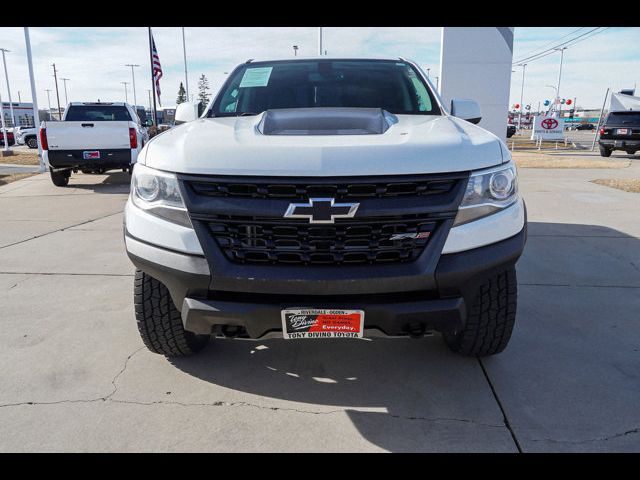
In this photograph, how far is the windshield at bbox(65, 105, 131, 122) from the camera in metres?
12.7

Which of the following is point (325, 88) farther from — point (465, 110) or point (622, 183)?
point (622, 183)

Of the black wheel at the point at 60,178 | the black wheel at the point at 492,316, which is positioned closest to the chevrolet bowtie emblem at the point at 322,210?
the black wheel at the point at 492,316

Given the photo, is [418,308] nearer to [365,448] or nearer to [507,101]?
[365,448]

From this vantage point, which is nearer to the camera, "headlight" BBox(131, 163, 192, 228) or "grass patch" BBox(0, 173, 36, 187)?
"headlight" BBox(131, 163, 192, 228)

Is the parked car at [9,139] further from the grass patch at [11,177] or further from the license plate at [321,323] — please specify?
the license plate at [321,323]

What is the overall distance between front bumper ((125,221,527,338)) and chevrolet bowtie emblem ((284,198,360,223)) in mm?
244

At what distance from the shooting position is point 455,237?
220 cm

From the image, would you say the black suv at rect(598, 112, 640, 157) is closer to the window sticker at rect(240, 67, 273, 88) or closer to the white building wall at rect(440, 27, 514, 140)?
the white building wall at rect(440, 27, 514, 140)

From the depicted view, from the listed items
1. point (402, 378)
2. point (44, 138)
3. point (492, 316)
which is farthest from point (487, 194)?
point (44, 138)

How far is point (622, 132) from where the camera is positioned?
62.4ft

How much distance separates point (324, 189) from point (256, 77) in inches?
78.1

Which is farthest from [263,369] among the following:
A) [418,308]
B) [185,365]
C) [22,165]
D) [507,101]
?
[22,165]

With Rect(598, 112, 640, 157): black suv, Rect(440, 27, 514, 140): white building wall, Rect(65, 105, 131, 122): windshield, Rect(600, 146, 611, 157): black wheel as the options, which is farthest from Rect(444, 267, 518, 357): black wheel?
Rect(600, 146, 611, 157): black wheel

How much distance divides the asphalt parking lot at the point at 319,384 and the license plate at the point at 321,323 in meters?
0.47
